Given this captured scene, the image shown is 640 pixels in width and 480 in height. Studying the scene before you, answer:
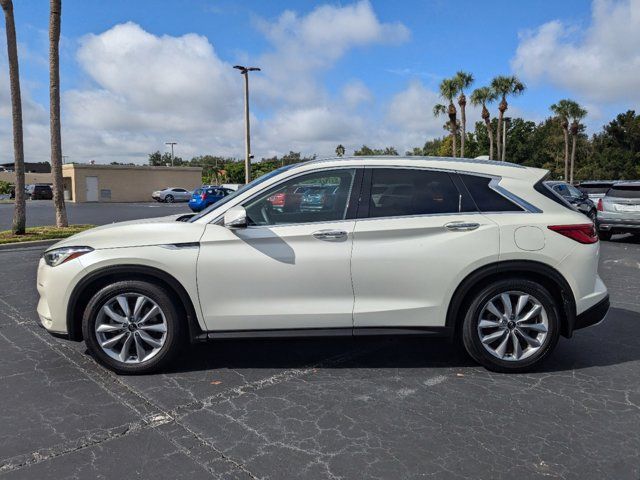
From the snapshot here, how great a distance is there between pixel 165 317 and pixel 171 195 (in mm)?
44072

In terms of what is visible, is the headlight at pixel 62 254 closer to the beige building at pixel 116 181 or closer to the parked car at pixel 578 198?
the parked car at pixel 578 198

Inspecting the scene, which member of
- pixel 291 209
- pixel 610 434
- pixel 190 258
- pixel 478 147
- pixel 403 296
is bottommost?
pixel 610 434

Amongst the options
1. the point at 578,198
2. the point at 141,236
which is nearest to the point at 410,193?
the point at 141,236

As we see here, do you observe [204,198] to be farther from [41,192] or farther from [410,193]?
[41,192]

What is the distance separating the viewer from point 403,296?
4.05m

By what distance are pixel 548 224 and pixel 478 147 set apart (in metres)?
73.6

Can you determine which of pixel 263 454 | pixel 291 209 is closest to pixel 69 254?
pixel 291 209

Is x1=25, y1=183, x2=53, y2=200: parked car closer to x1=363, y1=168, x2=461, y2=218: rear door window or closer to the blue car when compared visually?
the blue car

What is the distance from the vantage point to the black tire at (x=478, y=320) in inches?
161

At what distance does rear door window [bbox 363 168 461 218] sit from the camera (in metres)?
4.16

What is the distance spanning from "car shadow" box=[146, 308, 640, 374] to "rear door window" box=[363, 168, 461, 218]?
3.30 feet

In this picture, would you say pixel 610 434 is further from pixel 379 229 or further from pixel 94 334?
pixel 94 334

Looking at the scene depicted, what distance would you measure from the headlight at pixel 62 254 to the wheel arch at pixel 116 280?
0.20 metres

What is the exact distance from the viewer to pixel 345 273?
13.1 feet
